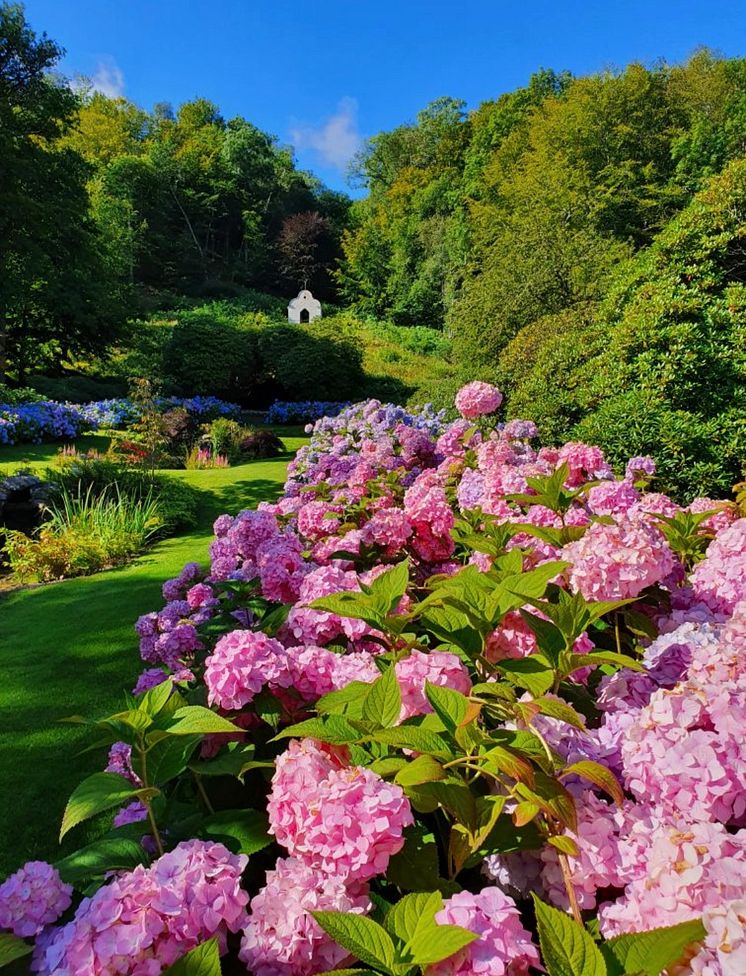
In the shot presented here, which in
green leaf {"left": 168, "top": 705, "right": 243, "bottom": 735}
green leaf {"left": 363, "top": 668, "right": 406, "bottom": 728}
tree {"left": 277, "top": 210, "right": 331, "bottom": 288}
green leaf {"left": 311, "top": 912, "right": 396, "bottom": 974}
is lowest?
green leaf {"left": 311, "top": 912, "right": 396, "bottom": 974}

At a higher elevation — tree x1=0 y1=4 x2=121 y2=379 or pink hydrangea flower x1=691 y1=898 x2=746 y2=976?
tree x1=0 y1=4 x2=121 y2=379

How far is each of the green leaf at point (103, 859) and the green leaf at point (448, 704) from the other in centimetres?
51

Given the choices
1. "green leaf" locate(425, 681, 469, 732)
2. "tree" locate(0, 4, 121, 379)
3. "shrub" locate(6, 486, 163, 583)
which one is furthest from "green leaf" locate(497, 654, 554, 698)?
"tree" locate(0, 4, 121, 379)

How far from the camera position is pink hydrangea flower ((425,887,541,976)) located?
0.66 meters

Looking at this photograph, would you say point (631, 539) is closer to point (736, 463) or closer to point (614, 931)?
point (614, 931)

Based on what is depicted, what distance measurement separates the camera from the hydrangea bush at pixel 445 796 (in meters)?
0.69

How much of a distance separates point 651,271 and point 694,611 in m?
4.34

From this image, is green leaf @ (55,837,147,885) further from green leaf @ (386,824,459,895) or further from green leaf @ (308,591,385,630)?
green leaf @ (308,591,385,630)

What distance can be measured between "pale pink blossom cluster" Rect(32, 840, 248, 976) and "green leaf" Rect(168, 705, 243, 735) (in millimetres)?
193

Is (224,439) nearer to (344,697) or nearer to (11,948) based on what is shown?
(344,697)

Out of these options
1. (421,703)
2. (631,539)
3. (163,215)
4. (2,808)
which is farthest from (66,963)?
(163,215)

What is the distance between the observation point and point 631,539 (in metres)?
1.26

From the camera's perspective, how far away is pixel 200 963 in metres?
0.68

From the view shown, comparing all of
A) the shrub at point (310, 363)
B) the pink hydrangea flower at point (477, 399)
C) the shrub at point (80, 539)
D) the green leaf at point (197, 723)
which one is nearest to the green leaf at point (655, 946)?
the green leaf at point (197, 723)
